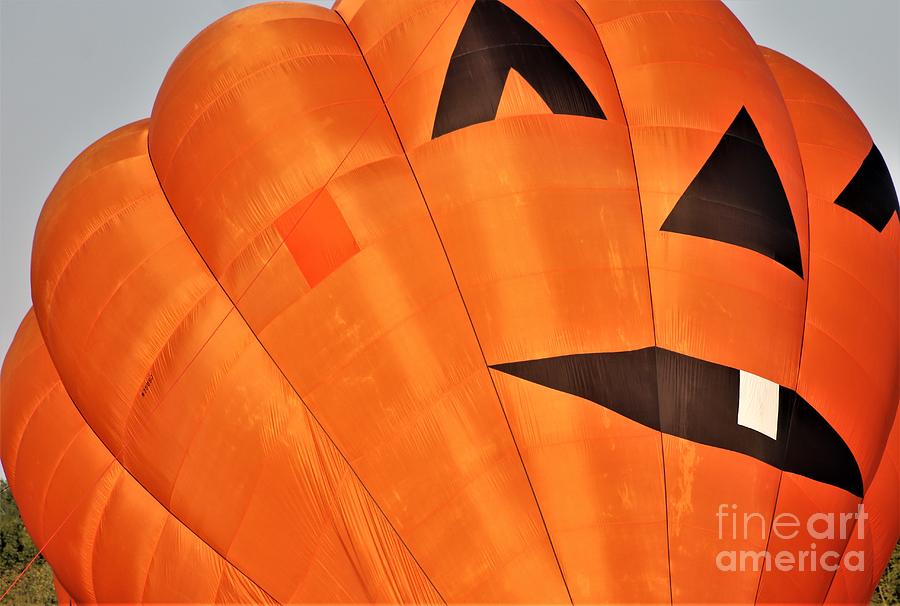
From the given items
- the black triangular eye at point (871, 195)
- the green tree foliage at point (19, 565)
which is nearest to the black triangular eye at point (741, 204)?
the black triangular eye at point (871, 195)

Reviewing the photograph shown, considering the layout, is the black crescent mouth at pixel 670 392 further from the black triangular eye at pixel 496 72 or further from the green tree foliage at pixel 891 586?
the green tree foliage at pixel 891 586

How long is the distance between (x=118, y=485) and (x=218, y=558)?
1221 millimetres

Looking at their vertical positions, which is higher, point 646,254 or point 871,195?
point 871,195

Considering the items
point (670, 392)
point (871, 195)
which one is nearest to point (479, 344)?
point (670, 392)

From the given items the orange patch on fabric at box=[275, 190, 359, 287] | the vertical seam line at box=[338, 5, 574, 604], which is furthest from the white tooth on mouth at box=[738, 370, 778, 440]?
the orange patch on fabric at box=[275, 190, 359, 287]

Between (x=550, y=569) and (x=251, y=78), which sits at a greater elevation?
(x=251, y=78)

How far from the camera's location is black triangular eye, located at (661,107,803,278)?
23.5ft

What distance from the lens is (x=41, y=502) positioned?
29.3ft

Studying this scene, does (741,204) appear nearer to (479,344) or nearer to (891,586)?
(479,344)

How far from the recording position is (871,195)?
8.34 metres

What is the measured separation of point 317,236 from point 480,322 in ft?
4.06

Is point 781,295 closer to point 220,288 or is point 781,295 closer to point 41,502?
point 220,288

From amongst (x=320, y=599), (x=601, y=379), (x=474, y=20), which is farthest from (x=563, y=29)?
(x=320, y=599)

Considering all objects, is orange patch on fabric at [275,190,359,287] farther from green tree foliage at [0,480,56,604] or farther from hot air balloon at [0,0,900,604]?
green tree foliage at [0,480,56,604]
